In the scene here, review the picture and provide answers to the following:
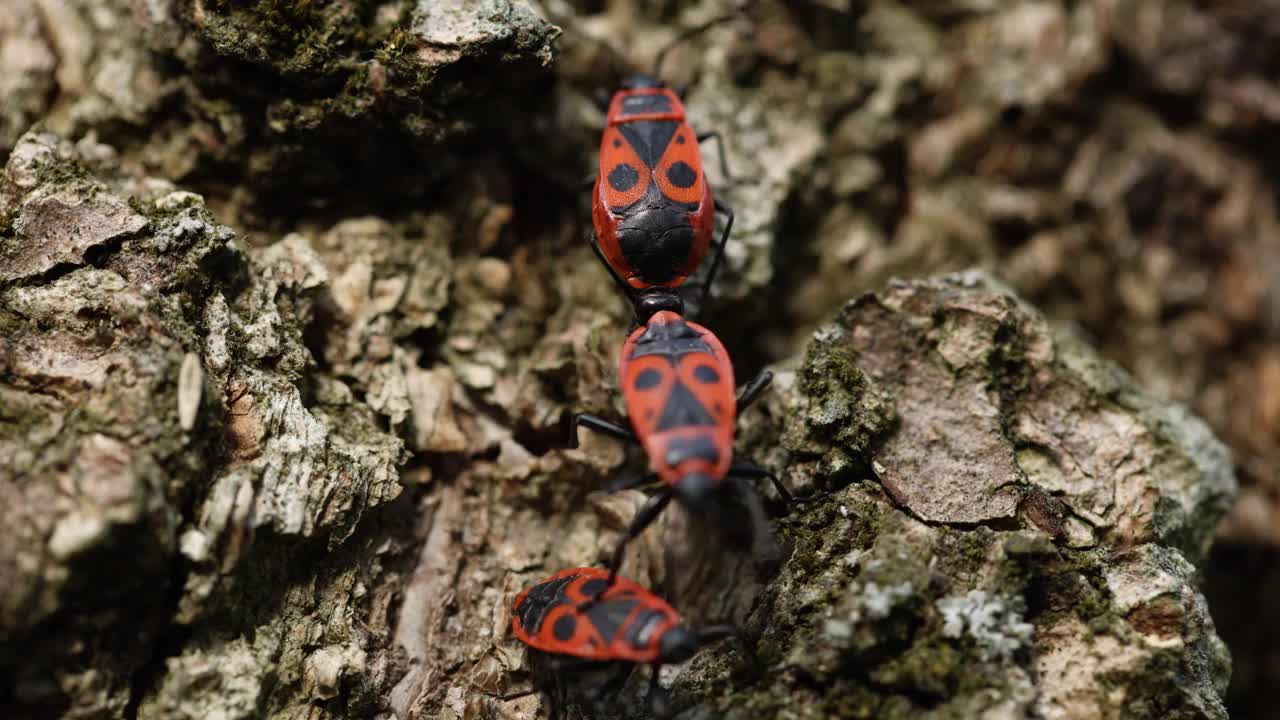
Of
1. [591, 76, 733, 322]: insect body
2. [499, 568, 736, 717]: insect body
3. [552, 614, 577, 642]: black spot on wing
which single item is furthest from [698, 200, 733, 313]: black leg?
[552, 614, 577, 642]: black spot on wing

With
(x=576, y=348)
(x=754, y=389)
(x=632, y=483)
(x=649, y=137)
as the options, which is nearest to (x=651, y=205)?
(x=649, y=137)

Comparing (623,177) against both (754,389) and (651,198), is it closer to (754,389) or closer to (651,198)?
(651,198)

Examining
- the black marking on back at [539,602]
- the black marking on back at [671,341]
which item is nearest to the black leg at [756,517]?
the black marking on back at [671,341]

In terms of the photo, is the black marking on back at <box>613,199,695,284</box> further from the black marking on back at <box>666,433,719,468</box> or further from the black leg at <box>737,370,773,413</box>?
the black marking on back at <box>666,433,719,468</box>

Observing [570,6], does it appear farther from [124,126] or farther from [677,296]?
[124,126]

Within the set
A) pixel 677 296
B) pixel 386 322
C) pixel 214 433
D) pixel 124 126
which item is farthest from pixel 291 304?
pixel 677 296

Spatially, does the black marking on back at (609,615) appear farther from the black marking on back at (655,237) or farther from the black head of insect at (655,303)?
the black marking on back at (655,237)
